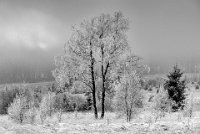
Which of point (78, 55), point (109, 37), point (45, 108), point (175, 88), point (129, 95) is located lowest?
point (45, 108)

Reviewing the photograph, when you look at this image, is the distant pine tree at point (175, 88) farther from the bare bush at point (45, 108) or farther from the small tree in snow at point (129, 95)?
the small tree in snow at point (129, 95)

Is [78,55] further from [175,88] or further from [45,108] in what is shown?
[175,88]

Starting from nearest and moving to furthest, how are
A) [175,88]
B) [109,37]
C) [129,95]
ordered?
1. [129,95]
2. [109,37]
3. [175,88]

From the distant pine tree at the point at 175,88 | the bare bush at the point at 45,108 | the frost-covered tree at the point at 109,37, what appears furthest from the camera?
the distant pine tree at the point at 175,88

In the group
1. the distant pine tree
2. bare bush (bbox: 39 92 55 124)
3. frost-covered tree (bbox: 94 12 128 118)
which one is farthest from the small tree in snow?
the distant pine tree

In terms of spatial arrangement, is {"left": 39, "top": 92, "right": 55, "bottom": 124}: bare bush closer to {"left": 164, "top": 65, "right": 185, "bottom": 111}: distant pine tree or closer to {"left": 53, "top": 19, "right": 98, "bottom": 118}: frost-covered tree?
{"left": 53, "top": 19, "right": 98, "bottom": 118}: frost-covered tree

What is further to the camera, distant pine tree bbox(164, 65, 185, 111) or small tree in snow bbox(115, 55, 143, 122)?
distant pine tree bbox(164, 65, 185, 111)

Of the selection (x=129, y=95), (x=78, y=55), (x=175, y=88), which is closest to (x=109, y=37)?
(x=78, y=55)

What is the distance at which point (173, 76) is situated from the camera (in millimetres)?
43344

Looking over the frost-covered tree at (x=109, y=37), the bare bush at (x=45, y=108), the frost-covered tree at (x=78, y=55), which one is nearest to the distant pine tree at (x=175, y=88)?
the bare bush at (x=45, y=108)

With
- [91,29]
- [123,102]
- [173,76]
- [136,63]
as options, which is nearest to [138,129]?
[123,102]

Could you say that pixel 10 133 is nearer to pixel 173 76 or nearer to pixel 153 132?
pixel 153 132

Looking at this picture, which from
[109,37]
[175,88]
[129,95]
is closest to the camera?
[129,95]

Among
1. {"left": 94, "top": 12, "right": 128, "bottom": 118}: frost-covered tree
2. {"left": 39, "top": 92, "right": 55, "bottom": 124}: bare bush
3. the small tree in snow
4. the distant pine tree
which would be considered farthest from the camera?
the distant pine tree
